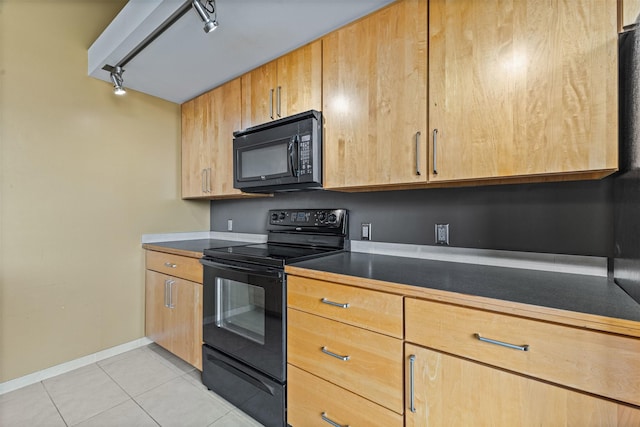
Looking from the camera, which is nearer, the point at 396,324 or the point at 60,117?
the point at 396,324

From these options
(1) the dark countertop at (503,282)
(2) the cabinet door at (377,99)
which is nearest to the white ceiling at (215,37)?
(2) the cabinet door at (377,99)

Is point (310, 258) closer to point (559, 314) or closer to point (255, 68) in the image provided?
point (559, 314)

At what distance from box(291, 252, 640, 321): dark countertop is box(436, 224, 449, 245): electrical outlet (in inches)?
4.7

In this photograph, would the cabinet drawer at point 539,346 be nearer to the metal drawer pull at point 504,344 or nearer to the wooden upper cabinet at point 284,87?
the metal drawer pull at point 504,344

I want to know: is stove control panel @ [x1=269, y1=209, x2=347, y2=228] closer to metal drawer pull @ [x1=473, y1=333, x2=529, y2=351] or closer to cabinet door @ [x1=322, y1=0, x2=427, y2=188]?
cabinet door @ [x1=322, y1=0, x2=427, y2=188]

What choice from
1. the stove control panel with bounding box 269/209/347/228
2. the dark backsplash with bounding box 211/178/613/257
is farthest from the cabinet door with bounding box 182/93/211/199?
the dark backsplash with bounding box 211/178/613/257

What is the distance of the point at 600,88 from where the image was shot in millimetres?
924

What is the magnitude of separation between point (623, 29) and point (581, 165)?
17.9 inches

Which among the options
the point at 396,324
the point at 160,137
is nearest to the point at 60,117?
the point at 160,137

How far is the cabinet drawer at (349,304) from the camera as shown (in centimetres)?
105

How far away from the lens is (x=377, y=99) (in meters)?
1.41

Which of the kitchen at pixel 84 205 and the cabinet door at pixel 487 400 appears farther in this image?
the kitchen at pixel 84 205

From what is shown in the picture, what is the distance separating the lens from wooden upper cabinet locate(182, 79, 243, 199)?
2143mm

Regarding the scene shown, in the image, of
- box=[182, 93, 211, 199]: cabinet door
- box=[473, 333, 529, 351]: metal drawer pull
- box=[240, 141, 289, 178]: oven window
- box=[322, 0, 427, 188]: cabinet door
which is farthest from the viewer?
box=[182, 93, 211, 199]: cabinet door
